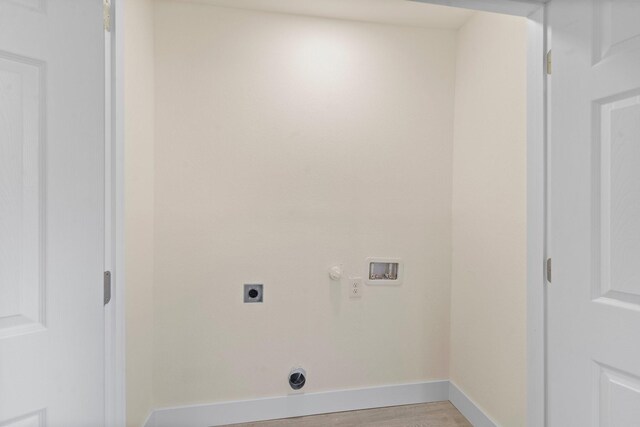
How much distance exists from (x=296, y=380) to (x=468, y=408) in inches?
40.1

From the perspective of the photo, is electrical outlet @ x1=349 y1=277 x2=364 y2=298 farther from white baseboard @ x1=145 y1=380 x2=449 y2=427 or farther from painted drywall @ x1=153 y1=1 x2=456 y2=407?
white baseboard @ x1=145 y1=380 x2=449 y2=427

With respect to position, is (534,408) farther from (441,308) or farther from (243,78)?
(243,78)

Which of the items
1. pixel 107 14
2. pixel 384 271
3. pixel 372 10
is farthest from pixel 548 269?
pixel 372 10

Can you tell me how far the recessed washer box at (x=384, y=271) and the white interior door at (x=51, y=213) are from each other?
151 cm

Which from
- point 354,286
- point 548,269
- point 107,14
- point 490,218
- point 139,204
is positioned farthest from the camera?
point 354,286

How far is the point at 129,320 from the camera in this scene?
57.8 inches

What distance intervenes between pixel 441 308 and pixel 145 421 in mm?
1801

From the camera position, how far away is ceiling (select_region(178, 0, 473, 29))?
1.84 metres

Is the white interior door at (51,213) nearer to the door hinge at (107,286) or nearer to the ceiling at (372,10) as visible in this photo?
the door hinge at (107,286)

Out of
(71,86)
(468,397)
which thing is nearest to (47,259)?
(71,86)

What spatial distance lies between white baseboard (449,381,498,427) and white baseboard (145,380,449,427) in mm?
53


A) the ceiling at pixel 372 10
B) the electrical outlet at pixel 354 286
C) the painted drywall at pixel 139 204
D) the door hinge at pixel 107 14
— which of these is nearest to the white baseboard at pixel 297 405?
the painted drywall at pixel 139 204

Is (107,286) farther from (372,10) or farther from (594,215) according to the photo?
(372,10)

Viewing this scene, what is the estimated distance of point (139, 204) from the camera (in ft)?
5.25
